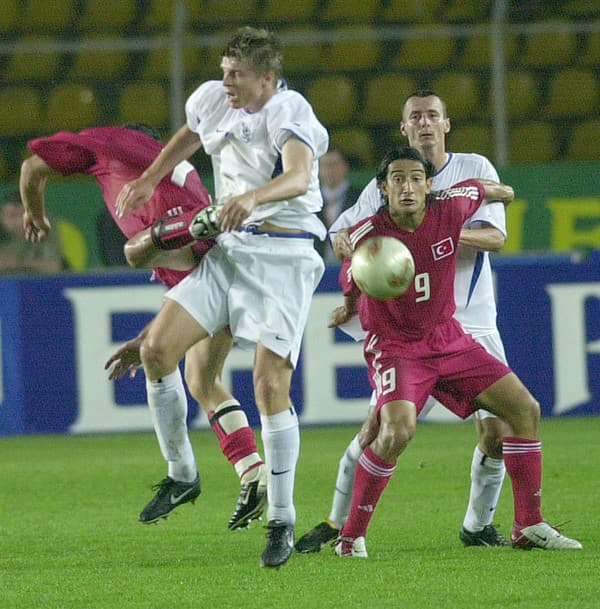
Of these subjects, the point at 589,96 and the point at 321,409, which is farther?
the point at 589,96

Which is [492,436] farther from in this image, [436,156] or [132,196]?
[132,196]

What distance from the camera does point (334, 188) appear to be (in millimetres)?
11336

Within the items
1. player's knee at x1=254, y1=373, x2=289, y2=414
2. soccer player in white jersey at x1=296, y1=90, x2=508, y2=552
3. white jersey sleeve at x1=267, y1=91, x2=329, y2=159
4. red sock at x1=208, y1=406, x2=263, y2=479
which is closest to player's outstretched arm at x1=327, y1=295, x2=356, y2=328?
soccer player in white jersey at x1=296, y1=90, x2=508, y2=552

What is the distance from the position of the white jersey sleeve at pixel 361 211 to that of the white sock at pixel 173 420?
2.85 feet

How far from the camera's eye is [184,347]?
228 inches

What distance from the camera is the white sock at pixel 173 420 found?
5.91m

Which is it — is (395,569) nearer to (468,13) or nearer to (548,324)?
(548,324)

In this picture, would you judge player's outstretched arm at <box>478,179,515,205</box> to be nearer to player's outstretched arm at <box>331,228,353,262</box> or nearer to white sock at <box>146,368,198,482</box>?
player's outstretched arm at <box>331,228,353,262</box>

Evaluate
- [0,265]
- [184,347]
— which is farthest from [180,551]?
[0,265]

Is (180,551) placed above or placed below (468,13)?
below

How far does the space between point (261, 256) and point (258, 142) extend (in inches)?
17.2

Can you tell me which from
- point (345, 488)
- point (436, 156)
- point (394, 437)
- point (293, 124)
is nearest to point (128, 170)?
point (293, 124)

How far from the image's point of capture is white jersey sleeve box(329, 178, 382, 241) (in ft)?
19.8

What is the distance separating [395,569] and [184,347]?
1.20m
